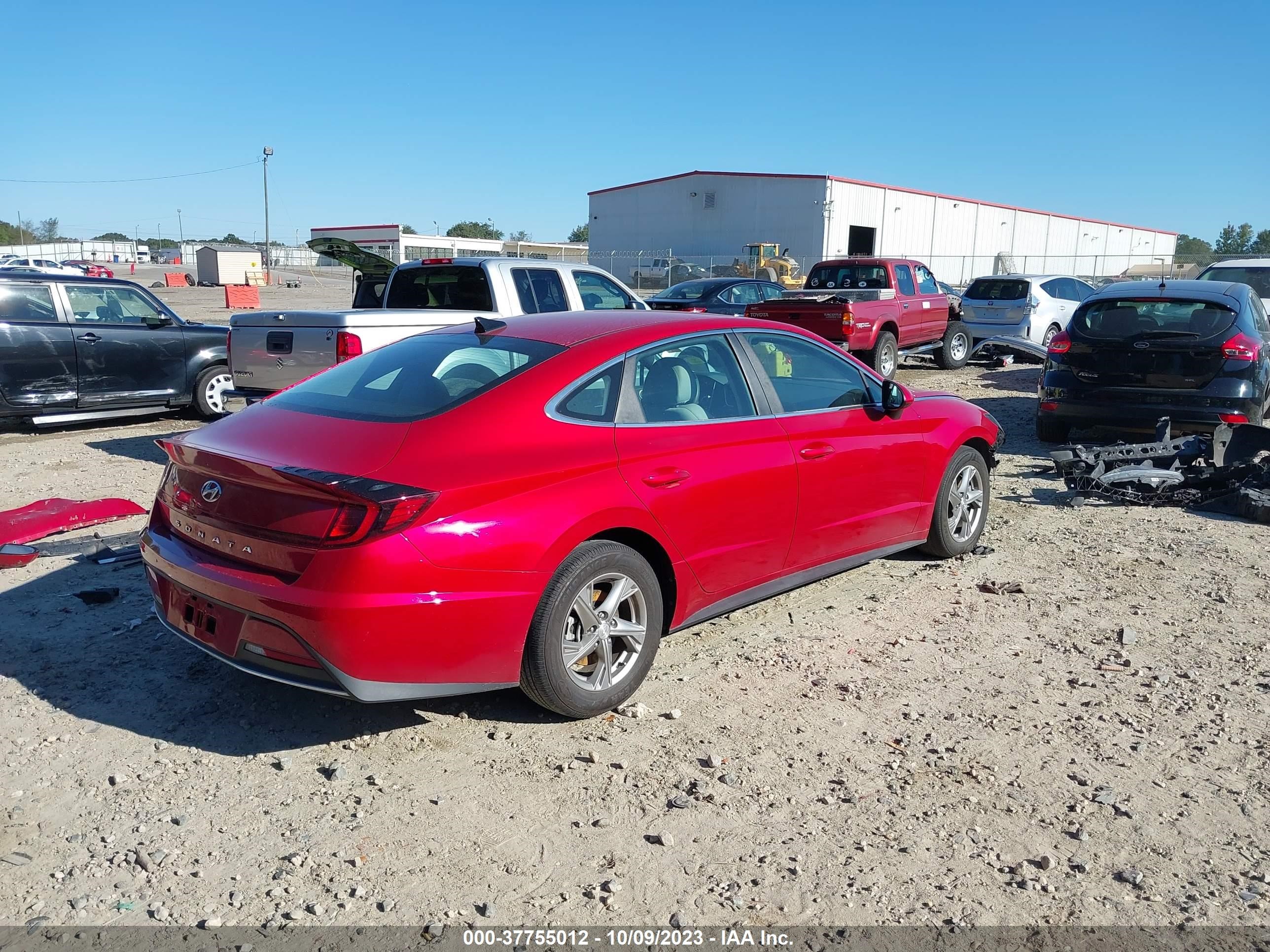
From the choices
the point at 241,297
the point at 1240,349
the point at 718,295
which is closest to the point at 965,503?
the point at 1240,349

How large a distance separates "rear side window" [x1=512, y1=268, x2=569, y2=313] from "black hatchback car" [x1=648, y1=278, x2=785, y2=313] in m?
6.26

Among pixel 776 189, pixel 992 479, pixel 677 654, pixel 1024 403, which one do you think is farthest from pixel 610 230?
pixel 677 654

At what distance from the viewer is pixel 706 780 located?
3.64 metres

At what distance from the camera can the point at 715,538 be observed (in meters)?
4.44

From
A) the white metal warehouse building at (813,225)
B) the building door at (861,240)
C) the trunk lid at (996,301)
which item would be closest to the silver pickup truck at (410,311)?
the trunk lid at (996,301)

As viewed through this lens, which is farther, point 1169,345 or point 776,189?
point 776,189

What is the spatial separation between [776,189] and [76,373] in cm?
4347


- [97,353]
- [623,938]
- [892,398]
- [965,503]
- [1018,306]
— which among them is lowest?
[623,938]

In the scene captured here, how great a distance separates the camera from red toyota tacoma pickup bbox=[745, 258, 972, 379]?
14.7 meters

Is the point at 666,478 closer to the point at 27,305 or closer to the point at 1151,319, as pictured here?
the point at 1151,319

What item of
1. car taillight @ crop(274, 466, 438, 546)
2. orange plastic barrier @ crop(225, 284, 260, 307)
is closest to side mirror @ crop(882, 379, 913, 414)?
car taillight @ crop(274, 466, 438, 546)

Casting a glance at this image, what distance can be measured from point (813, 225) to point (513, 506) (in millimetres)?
47591

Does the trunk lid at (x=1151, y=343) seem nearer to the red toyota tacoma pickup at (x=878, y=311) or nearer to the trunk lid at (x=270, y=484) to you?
the red toyota tacoma pickup at (x=878, y=311)

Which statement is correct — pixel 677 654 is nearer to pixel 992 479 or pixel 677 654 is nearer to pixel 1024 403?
pixel 992 479
